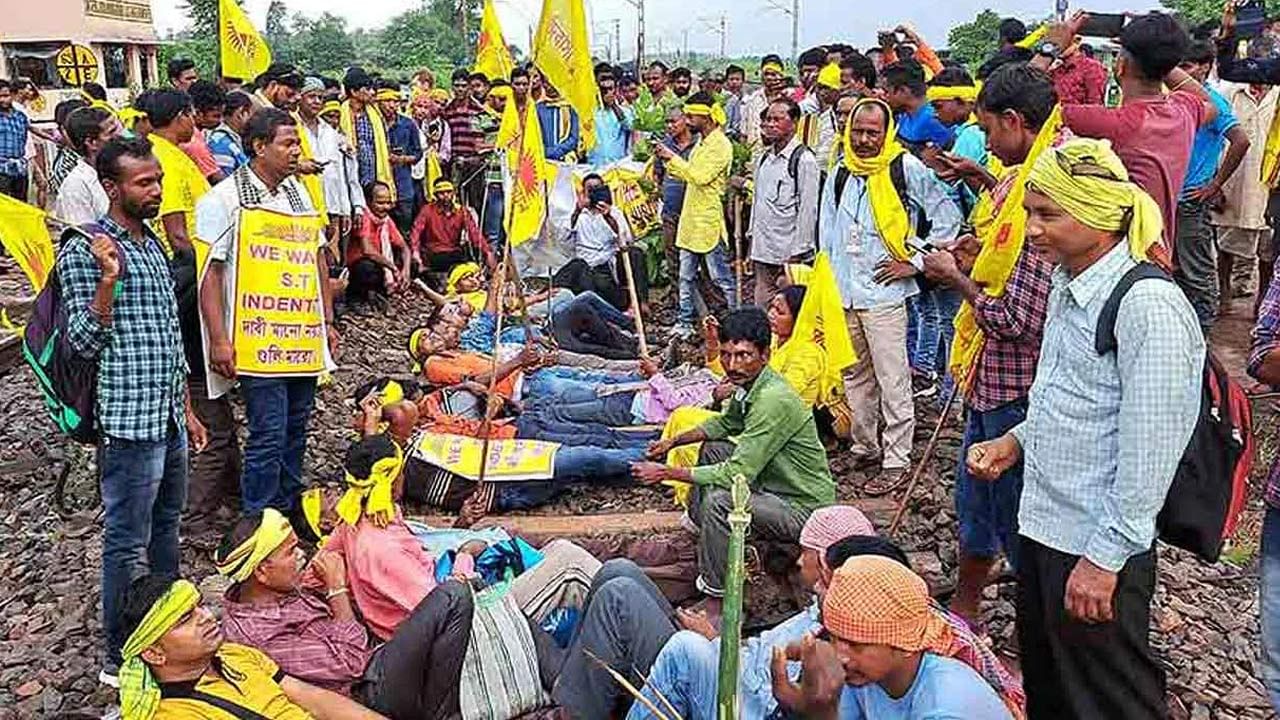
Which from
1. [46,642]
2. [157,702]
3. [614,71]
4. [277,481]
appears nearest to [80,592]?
[46,642]

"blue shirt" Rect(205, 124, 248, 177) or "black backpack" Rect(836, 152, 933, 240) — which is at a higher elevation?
"blue shirt" Rect(205, 124, 248, 177)

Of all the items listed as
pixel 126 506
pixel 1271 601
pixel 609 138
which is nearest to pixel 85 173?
pixel 126 506

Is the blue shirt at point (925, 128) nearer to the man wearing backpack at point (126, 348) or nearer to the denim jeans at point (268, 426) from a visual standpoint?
the denim jeans at point (268, 426)

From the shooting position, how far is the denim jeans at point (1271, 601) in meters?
2.88

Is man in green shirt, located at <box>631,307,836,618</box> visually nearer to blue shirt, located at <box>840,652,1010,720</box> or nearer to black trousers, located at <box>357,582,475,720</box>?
black trousers, located at <box>357,582,475,720</box>

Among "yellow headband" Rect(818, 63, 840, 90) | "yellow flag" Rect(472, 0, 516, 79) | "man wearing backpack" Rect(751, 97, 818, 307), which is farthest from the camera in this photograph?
"yellow flag" Rect(472, 0, 516, 79)

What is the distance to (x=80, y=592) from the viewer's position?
5.05m

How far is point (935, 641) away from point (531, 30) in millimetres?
5066

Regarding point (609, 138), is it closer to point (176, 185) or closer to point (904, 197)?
point (904, 197)

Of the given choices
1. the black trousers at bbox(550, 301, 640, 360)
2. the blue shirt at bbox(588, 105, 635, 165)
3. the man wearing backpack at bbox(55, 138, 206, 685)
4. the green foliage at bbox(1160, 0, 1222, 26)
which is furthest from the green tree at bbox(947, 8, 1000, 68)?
the man wearing backpack at bbox(55, 138, 206, 685)

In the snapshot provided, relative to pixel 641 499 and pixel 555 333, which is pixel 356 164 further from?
pixel 641 499

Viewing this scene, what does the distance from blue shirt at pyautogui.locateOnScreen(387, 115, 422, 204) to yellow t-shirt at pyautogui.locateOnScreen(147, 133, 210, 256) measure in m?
5.73

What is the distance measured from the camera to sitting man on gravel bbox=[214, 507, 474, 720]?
3.53 meters

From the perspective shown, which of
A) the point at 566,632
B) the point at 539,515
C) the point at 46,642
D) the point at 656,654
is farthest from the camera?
the point at 539,515
